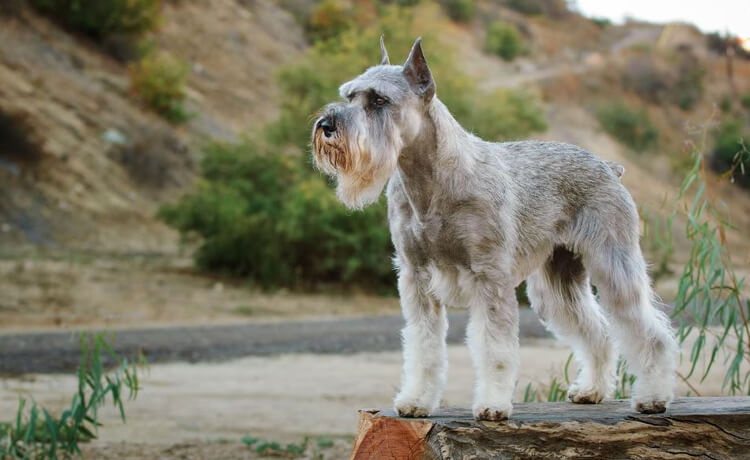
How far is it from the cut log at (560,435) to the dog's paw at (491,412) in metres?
0.03

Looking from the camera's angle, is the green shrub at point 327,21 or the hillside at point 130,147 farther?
the green shrub at point 327,21

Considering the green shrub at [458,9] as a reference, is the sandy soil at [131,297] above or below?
below

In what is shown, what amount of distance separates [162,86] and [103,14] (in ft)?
18.3

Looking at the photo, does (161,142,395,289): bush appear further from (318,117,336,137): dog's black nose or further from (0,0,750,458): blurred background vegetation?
(318,117,336,137): dog's black nose

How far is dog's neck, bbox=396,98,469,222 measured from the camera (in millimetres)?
5027

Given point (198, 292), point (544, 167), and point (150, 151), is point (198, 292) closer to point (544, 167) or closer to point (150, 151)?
point (150, 151)

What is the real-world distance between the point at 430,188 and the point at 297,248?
1903cm

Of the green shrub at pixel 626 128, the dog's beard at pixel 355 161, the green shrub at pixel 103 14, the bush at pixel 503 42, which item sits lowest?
the dog's beard at pixel 355 161

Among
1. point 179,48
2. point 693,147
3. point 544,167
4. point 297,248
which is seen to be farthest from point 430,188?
point 179,48

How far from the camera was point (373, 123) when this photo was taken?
190 inches

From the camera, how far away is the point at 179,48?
41938 mm

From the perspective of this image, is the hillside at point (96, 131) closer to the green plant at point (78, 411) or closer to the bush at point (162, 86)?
the bush at point (162, 86)

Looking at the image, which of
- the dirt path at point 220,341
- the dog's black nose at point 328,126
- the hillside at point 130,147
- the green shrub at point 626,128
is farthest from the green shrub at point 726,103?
the dog's black nose at point 328,126

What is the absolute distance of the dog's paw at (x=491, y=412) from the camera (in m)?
4.96
